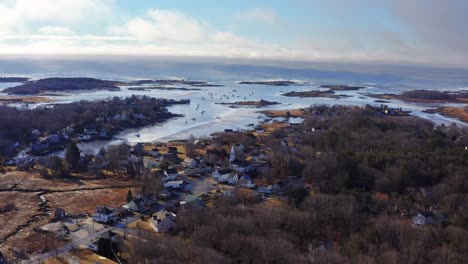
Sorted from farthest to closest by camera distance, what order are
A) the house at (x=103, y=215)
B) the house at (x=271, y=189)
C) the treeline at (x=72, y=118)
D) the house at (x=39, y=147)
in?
the treeline at (x=72, y=118), the house at (x=39, y=147), the house at (x=271, y=189), the house at (x=103, y=215)

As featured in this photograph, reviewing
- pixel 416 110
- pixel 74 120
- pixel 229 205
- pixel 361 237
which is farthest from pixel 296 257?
pixel 416 110

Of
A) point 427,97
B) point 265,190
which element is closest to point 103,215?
point 265,190

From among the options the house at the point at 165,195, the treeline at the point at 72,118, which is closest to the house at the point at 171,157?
the house at the point at 165,195

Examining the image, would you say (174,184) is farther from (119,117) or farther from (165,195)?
(119,117)

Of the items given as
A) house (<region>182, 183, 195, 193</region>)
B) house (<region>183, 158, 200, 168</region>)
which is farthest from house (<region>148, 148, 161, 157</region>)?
house (<region>182, 183, 195, 193</region>)

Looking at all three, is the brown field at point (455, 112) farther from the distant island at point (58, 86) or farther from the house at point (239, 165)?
the distant island at point (58, 86)

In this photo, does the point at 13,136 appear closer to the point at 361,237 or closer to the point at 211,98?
the point at 361,237
